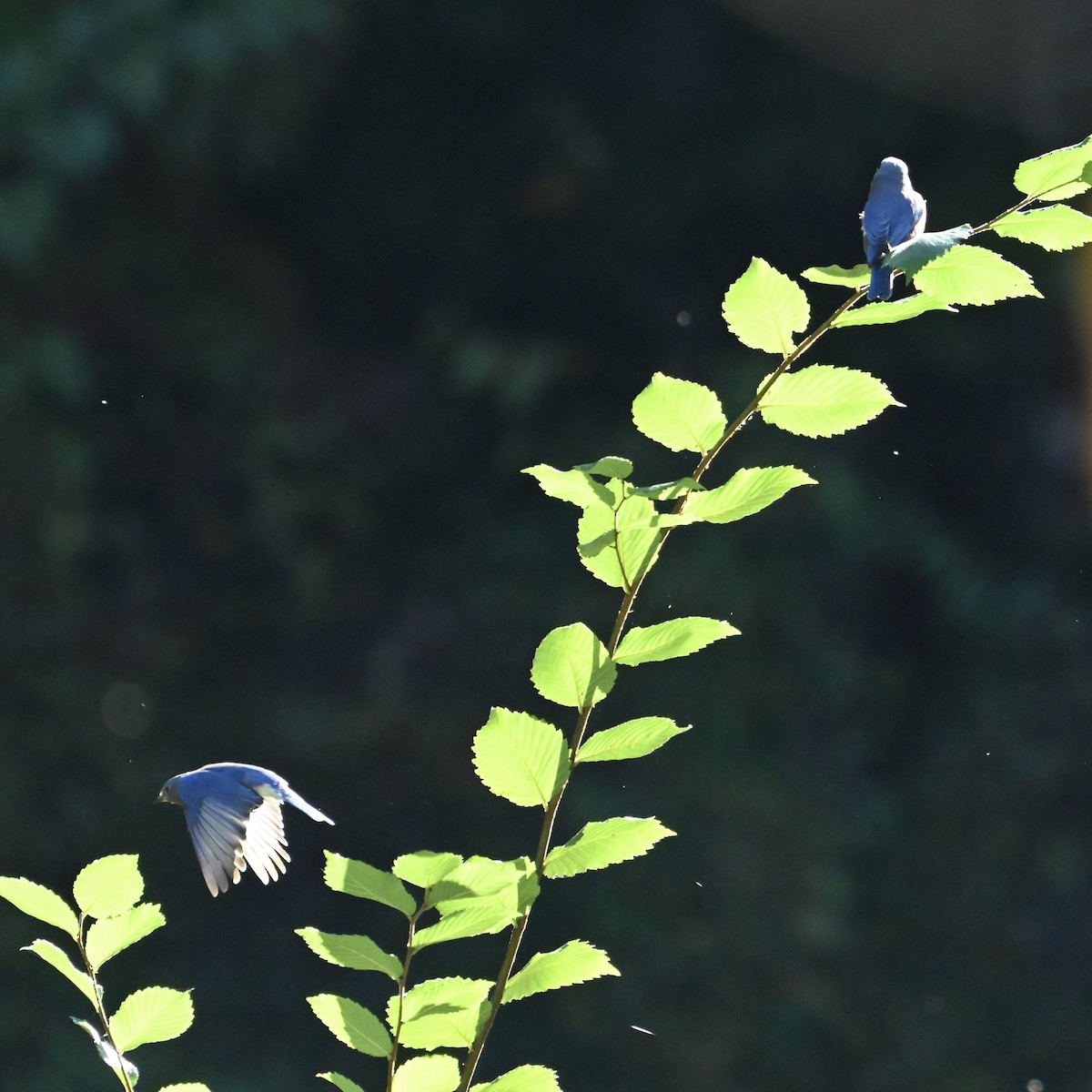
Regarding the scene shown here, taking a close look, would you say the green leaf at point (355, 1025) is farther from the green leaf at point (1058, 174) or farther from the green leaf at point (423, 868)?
the green leaf at point (1058, 174)

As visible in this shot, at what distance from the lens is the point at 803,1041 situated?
2836 mm

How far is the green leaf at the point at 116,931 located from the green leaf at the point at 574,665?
129 millimetres

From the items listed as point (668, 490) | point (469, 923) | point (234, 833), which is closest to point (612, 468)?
point (668, 490)

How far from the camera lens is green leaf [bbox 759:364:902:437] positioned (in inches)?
15.1

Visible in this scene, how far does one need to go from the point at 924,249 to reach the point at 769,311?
4 centimetres

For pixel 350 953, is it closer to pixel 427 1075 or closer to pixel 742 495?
pixel 427 1075

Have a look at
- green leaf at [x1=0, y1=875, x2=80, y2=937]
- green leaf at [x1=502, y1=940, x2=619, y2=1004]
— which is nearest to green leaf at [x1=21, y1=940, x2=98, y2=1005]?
green leaf at [x1=0, y1=875, x2=80, y2=937]

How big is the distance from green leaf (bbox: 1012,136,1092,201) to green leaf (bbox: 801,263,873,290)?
4 centimetres

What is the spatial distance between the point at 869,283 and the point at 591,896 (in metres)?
2.58

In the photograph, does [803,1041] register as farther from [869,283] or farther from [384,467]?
[869,283]

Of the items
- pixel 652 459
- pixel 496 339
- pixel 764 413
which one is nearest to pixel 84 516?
pixel 496 339

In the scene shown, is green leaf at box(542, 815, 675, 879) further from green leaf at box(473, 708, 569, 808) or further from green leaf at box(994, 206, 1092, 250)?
green leaf at box(994, 206, 1092, 250)

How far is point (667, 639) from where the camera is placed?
0.38 meters

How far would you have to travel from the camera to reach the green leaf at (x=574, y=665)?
378 mm
